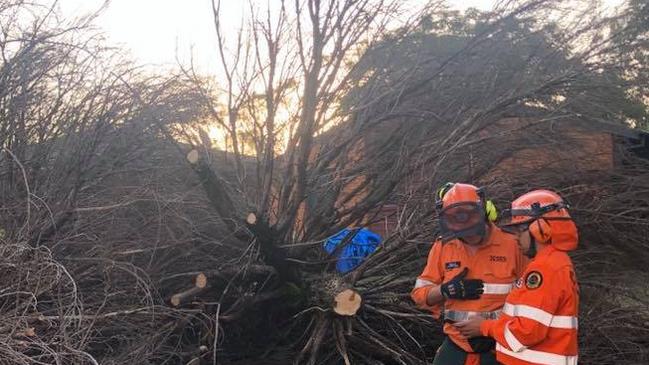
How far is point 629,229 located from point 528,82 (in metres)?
1.46

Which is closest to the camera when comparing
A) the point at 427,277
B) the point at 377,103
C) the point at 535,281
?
the point at 535,281

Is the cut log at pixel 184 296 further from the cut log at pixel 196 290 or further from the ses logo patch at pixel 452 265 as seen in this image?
the ses logo patch at pixel 452 265

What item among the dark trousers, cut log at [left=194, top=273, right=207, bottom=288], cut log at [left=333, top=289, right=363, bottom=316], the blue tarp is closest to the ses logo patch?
the dark trousers

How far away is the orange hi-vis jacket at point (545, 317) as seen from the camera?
102 inches

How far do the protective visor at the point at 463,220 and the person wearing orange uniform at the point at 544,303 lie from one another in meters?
0.33

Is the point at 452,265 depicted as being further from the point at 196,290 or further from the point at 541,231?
the point at 196,290

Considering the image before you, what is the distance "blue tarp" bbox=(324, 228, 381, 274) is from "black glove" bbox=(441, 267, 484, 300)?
2131 millimetres

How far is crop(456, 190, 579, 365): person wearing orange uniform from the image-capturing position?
2.60 m

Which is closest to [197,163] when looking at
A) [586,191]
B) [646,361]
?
[586,191]

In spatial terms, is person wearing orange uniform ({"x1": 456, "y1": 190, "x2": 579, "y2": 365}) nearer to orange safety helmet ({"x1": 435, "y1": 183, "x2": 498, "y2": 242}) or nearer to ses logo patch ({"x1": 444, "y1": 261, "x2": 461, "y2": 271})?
orange safety helmet ({"x1": 435, "y1": 183, "x2": 498, "y2": 242})

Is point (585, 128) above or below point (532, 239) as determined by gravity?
above

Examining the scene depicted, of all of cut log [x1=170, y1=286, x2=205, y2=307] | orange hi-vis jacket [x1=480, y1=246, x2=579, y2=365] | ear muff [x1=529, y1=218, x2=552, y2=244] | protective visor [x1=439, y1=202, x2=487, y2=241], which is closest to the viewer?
orange hi-vis jacket [x1=480, y1=246, x2=579, y2=365]

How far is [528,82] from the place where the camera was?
5.35 meters

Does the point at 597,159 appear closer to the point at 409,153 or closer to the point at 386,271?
the point at 409,153
